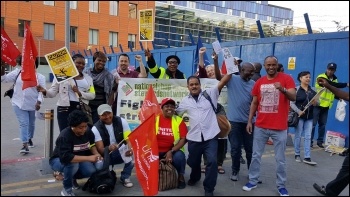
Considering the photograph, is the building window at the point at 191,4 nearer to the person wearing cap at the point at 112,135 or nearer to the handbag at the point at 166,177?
the person wearing cap at the point at 112,135

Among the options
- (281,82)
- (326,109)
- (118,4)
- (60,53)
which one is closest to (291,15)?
(326,109)

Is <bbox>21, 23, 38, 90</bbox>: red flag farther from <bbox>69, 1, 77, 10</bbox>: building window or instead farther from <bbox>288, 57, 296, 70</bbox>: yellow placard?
<bbox>288, 57, 296, 70</bbox>: yellow placard

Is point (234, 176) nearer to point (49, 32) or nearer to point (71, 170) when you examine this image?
point (71, 170)

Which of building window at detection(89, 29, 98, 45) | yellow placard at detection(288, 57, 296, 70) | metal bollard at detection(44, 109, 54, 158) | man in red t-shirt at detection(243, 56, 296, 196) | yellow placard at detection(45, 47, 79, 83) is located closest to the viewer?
man in red t-shirt at detection(243, 56, 296, 196)

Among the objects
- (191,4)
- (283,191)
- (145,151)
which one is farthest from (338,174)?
(191,4)

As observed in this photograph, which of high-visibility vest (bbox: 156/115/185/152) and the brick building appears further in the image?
the brick building

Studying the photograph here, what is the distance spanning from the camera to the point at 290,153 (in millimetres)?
7047

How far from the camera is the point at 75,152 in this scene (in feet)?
14.3

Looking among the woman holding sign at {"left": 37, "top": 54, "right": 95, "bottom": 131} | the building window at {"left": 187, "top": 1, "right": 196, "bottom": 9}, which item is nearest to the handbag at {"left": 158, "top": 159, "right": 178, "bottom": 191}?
the woman holding sign at {"left": 37, "top": 54, "right": 95, "bottom": 131}

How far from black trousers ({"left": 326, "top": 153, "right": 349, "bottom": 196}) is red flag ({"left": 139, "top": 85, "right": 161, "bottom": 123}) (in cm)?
253

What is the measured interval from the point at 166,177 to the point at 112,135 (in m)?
0.94

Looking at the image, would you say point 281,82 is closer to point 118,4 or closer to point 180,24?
point 118,4

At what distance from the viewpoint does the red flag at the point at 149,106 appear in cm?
519

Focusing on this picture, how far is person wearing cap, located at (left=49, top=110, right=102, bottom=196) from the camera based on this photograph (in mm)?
4207
